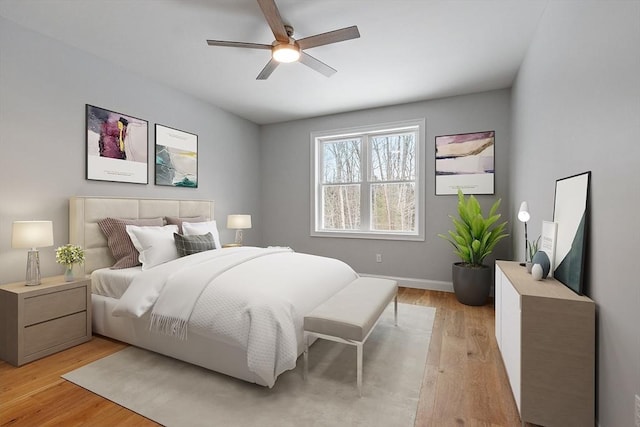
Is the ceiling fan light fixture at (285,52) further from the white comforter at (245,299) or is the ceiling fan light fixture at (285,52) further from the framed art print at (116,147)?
the framed art print at (116,147)

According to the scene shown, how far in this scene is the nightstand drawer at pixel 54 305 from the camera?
7.09ft

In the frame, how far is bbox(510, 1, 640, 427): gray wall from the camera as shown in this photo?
3.76ft

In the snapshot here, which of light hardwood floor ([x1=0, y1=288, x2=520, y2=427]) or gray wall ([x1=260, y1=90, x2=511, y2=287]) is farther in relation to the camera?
gray wall ([x1=260, y1=90, x2=511, y2=287])

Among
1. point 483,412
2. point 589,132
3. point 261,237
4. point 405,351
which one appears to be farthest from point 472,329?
point 261,237

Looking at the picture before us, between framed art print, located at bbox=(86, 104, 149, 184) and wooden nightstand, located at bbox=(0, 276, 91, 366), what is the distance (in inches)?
45.2

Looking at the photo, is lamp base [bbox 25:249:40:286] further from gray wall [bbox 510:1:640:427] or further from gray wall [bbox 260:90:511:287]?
gray wall [bbox 510:1:640:427]

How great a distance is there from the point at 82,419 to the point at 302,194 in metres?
3.86

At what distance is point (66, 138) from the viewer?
2756mm

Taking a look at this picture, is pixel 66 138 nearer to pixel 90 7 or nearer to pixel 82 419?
pixel 90 7

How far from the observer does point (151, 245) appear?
279 cm

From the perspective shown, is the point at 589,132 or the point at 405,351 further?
the point at 405,351

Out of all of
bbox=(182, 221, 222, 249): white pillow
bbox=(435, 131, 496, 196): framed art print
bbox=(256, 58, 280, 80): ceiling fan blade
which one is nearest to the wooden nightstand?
bbox=(182, 221, 222, 249): white pillow

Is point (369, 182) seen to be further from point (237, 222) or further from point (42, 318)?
point (42, 318)

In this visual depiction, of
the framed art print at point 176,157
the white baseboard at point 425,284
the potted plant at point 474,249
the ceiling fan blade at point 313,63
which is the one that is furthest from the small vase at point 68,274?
the potted plant at point 474,249
